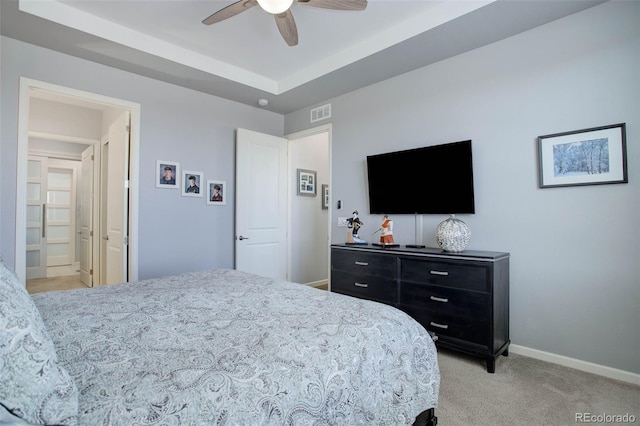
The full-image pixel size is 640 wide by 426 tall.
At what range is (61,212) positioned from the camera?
711 cm

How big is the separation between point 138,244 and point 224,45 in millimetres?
2252

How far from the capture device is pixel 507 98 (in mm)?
2766

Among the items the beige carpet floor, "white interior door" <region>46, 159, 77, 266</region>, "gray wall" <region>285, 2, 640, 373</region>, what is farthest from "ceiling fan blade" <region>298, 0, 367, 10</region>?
"white interior door" <region>46, 159, 77, 266</region>

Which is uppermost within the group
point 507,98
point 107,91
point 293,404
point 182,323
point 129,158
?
point 107,91

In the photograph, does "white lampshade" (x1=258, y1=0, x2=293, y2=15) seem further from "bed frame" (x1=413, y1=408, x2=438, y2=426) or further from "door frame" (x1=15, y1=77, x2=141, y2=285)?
"bed frame" (x1=413, y1=408, x2=438, y2=426)

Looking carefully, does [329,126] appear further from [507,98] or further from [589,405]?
[589,405]

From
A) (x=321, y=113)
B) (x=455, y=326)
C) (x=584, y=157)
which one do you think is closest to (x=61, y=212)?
(x=321, y=113)

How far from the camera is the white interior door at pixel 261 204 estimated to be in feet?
13.6

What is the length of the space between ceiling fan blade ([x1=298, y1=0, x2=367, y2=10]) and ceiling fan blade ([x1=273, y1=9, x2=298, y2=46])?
0.14 m

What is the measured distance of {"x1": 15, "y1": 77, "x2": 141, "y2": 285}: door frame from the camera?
2799mm

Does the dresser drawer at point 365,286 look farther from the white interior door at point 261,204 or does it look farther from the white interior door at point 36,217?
the white interior door at point 36,217

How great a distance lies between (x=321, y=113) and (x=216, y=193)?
175cm

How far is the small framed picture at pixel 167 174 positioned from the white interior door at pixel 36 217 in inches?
Answer: 160

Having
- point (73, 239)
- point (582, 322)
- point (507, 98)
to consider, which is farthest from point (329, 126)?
point (73, 239)
